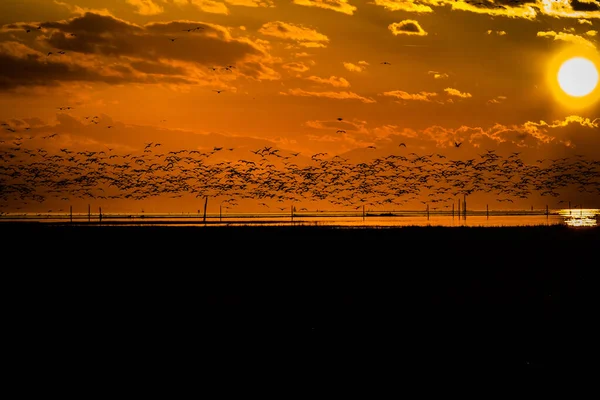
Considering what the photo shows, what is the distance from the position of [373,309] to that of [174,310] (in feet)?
22.9

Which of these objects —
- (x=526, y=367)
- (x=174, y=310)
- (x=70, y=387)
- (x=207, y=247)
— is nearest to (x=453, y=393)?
(x=526, y=367)

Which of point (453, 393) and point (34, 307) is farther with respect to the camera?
point (34, 307)

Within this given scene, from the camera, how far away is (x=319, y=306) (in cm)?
2752

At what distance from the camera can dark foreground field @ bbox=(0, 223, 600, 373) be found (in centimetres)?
2017

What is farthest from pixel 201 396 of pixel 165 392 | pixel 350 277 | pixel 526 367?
pixel 350 277

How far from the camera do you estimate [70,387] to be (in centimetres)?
1670

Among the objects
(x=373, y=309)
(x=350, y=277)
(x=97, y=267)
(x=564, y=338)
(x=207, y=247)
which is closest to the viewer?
(x=564, y=338)

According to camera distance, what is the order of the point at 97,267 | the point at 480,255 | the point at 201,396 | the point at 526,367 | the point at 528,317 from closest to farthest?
1. the point at 201,396
2. the point at 526,367
3. the point at 528,317
4. the point at 97,267
5. the point at 480,255

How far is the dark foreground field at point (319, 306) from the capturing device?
2017cm

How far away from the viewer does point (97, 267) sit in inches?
1660

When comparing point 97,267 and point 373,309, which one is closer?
point 373,309

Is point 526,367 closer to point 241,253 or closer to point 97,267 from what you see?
point 97,267

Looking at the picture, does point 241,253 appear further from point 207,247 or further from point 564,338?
point 564,338

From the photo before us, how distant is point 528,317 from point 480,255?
26576mm
